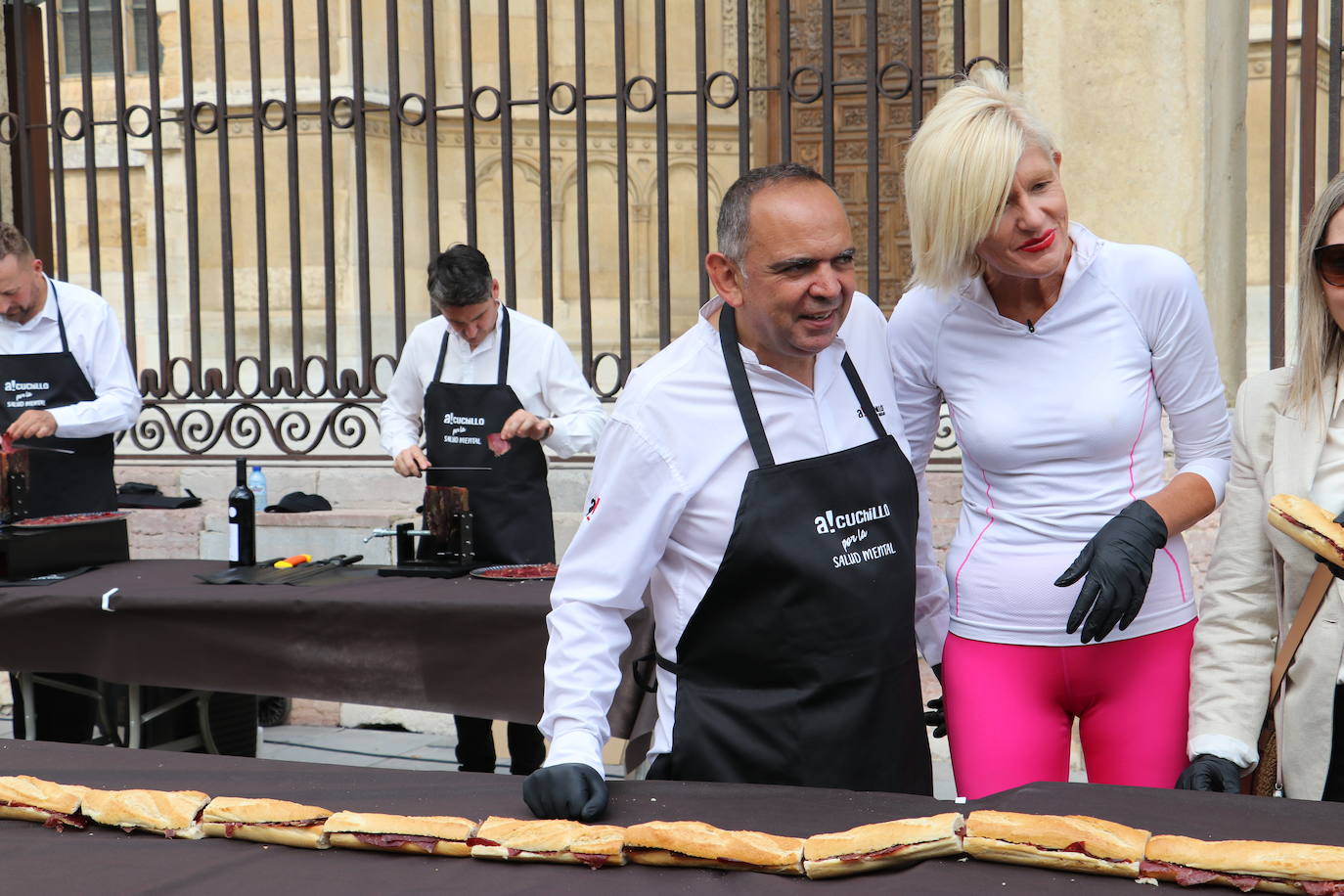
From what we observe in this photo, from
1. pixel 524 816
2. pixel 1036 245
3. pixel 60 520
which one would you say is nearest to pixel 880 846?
pixel 524 816

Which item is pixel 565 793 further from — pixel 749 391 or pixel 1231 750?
pixel 1231 750

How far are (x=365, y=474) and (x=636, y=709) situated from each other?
307cm

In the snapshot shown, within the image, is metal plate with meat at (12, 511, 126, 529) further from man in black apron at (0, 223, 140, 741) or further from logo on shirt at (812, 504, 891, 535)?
logo on shirt at (812, 504, 891, 535)

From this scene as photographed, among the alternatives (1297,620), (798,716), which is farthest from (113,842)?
(1297,620)

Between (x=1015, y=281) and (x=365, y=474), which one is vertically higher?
(x=1015, y=281)

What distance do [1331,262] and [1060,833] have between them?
95cm

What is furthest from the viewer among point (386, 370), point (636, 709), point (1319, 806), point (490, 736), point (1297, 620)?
point (386, 370)

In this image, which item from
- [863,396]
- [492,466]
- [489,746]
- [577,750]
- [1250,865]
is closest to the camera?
[1250,865]

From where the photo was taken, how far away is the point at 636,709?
10.6 ft

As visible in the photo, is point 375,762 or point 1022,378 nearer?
point 1022,378

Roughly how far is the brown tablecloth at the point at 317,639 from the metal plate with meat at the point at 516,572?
45mm

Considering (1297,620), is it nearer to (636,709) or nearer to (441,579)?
(636,709)

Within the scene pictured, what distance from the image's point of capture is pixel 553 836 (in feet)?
5.17

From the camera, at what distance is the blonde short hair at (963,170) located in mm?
2035
